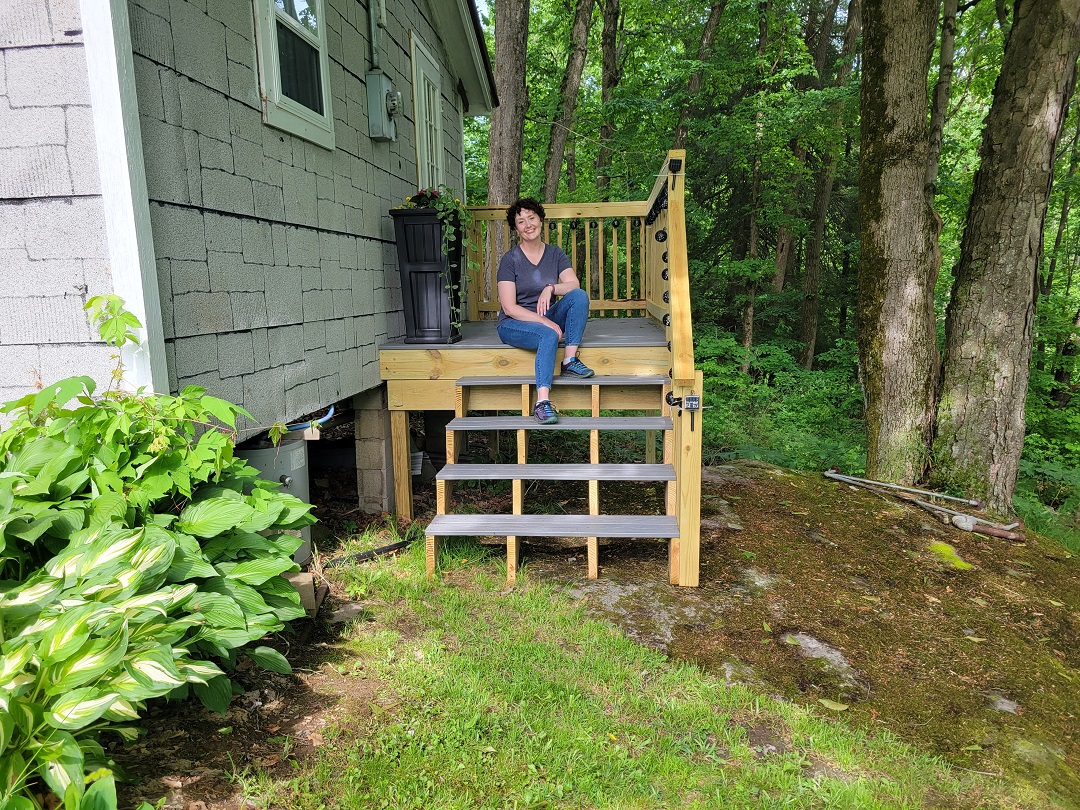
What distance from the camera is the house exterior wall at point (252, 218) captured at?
92.0 inches

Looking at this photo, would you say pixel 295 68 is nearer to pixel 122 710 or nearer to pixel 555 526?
pixel 555 526

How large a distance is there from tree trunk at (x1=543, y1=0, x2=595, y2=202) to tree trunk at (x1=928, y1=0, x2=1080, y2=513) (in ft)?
24.7

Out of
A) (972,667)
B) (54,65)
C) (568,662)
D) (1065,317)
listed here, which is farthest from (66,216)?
(1065,317)

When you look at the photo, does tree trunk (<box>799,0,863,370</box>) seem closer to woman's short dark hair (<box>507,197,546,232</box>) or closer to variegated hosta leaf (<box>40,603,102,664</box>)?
woman's short dark hair (<box>507,197,546,232</box>)

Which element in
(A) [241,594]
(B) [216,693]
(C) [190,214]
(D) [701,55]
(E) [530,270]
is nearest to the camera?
(B) [216,693]

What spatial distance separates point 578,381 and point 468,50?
5019 millimetres

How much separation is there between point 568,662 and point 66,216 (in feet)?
7.37

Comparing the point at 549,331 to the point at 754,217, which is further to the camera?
the point at 754,217

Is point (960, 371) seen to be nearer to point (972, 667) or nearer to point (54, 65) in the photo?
point (972, 667)

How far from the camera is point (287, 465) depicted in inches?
124

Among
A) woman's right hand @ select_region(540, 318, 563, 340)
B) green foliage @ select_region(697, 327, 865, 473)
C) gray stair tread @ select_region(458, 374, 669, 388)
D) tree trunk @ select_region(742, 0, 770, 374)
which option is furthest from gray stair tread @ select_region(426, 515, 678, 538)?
tree trunk @ select_region(742, 0, 770, 374)

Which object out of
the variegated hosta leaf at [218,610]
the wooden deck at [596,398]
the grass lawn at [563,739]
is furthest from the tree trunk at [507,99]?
the variegated hosta leaf at [218,610]

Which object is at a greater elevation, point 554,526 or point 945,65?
point 945,65

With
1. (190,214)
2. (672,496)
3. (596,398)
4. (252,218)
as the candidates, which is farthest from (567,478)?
(190,214)
